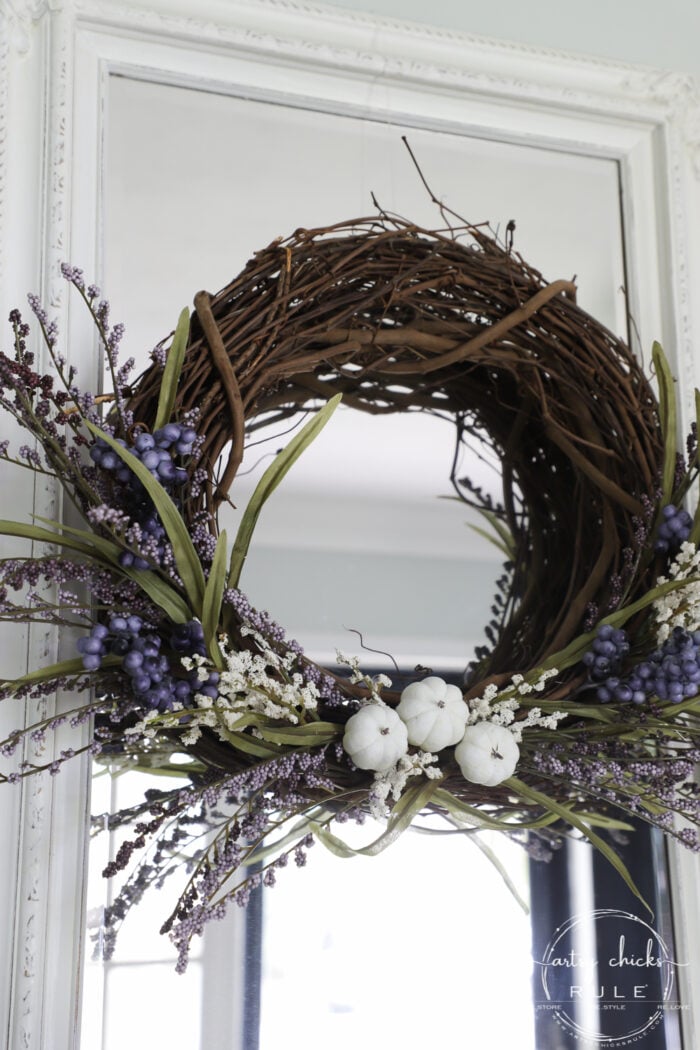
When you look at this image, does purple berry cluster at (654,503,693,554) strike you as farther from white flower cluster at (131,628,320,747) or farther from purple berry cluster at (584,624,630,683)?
white flower cluster at (131,628,320,747)

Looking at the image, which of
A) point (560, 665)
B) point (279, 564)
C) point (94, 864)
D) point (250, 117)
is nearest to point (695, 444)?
point (560, 665)

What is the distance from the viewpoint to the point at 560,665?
40.0 inches

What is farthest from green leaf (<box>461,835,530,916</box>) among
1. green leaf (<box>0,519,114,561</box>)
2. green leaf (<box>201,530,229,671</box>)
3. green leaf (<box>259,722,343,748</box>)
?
green leaf (<box>0,519,114,561</box>)

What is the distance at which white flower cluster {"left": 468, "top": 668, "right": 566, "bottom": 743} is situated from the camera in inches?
36.9

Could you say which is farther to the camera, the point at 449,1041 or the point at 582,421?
the point at 582,421

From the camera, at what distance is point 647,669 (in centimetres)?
97

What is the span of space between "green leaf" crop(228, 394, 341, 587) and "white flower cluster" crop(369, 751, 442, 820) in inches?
8.0

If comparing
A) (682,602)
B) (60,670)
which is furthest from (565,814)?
(60,670)

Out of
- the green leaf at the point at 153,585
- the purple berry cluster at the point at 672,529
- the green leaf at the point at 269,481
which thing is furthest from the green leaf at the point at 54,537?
the purple berry cluster at the point at 672,529

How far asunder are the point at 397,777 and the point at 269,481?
263 mm

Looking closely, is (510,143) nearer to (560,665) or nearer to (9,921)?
(560,665)

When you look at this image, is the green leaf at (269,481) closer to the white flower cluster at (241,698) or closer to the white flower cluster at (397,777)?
the white flower cluster at (241,698)

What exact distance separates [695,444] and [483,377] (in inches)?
9.1

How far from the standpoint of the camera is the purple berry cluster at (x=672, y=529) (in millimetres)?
1046
